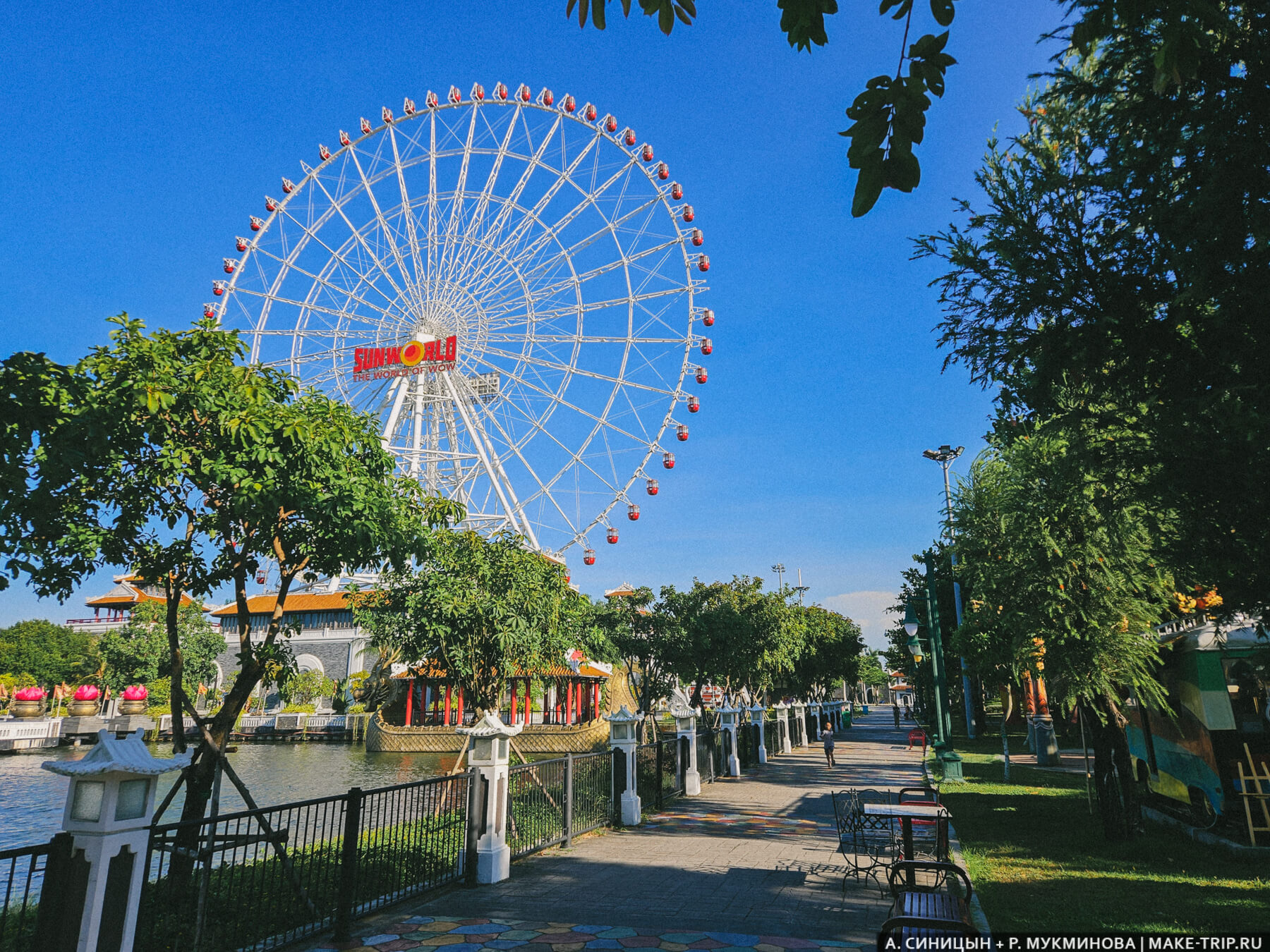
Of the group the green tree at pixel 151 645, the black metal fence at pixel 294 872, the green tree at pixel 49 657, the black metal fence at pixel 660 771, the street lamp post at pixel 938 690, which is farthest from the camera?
the green tree at pixel 49 657

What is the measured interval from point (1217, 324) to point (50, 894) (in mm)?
8667

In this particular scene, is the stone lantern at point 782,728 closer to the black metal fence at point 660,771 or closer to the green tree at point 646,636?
the green tree at point 646,636

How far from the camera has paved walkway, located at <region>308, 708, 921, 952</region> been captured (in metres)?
7.06

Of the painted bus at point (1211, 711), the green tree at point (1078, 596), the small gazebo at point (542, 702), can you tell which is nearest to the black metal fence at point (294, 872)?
the green tree at point (1078, 596)

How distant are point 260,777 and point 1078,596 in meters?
27.1

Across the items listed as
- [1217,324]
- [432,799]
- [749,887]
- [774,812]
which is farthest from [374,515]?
[774,812]

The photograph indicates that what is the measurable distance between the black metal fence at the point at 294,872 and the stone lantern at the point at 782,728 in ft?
75.1

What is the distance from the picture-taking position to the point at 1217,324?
18.1 feet

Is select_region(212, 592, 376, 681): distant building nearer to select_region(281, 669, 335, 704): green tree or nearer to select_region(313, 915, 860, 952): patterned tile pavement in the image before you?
select_region(281, 669, 335, 704): green tree

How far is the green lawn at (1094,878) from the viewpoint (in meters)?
7.15

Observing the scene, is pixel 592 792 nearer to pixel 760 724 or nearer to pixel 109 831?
pixel 109 831

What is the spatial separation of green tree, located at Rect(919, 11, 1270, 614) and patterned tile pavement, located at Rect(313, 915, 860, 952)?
4.79 metres

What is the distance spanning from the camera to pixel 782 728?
3177cm

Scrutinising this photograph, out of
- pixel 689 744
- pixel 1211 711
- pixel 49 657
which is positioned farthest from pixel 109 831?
pixel 49 657
